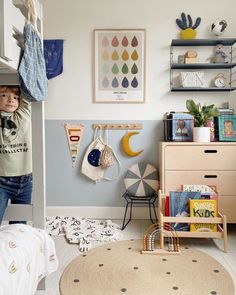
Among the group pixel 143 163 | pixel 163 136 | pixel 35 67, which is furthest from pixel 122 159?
pixel 35 67

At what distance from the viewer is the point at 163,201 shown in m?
2.34

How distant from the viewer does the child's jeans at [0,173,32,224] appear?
1.63 metres

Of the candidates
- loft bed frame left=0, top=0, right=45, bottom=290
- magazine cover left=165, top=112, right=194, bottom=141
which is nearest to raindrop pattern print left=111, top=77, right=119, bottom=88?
magazine cover left=165, top=112, right=194, bottom=141

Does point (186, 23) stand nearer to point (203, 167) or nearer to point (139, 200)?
point (203, 167)

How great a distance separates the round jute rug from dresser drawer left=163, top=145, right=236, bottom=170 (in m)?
0.67

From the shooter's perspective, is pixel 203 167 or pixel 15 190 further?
pixel 203 167

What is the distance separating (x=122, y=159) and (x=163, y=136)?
1.52 ft

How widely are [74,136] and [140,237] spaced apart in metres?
1.16

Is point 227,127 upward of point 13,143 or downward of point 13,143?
upward

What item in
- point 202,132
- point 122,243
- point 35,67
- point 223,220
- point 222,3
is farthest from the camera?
point 222,3

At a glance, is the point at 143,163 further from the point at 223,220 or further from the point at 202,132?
the point at 223,220

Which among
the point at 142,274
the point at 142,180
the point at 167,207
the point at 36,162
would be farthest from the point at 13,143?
the point at 142,180

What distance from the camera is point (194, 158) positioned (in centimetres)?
243

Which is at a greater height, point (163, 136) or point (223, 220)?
point (163, 136)
